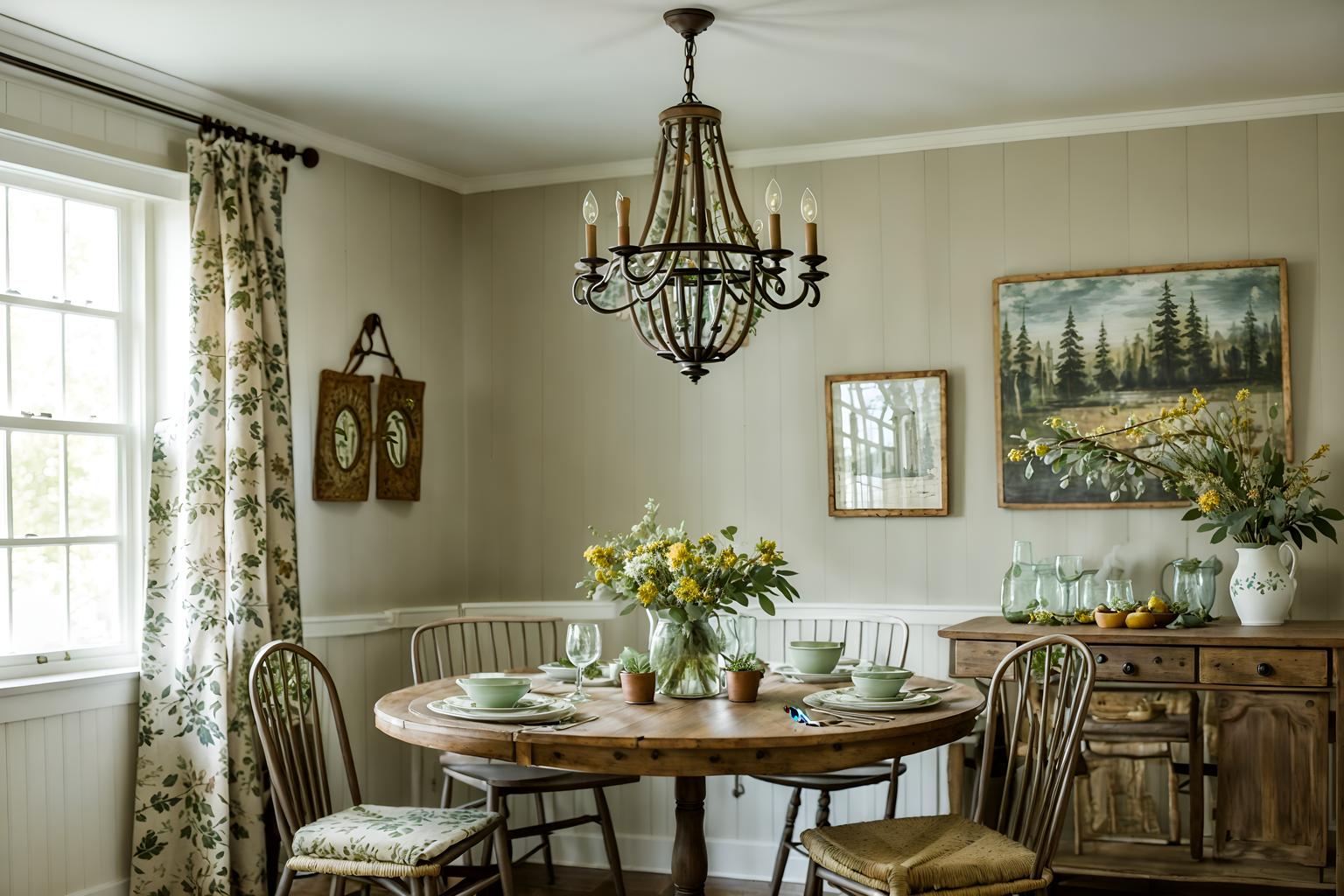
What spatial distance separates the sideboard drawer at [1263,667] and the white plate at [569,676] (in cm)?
167

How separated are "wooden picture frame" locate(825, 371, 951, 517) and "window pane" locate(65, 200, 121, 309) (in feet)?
7.62

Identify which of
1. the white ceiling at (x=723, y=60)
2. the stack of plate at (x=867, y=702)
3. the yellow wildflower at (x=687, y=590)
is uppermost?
the white ceiling at (x=723, y=60)

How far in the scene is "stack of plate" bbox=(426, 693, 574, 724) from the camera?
2621 mm

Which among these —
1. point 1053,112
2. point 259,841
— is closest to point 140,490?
point 259,841

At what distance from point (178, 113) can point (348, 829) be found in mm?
2148

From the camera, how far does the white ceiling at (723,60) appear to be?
312 centimetres

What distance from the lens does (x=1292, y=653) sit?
11.0ft

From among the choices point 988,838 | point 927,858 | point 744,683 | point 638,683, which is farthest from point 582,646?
point 988,838

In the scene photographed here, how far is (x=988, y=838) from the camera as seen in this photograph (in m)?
2.72

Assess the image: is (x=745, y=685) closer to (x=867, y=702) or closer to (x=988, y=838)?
(x=867, y=702)

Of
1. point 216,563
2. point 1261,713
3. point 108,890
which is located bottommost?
point 108,890

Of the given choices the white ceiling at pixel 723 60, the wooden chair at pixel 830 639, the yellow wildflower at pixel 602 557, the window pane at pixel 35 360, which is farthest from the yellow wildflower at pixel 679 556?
the window pane at pixel 35 360

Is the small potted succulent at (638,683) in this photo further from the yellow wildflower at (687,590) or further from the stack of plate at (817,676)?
the stack of plate at (817,676)

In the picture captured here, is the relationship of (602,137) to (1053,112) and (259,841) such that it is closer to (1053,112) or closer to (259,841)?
(1053,112)
